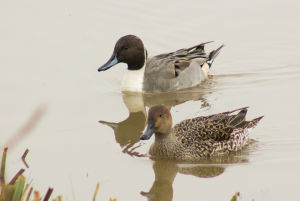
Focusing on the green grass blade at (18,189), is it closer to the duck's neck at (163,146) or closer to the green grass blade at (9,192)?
the green grass blade at (9,192)

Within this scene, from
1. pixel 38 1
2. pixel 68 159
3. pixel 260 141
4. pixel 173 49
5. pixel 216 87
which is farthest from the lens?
pixel 38 1

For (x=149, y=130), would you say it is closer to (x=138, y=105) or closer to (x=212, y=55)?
(x=138, y=105)

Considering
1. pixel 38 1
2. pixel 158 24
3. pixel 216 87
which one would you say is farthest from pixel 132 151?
pixel 38 1

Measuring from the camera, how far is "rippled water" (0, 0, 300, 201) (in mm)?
7289

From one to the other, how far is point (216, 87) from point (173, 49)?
1.75m

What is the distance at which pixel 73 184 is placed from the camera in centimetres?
713

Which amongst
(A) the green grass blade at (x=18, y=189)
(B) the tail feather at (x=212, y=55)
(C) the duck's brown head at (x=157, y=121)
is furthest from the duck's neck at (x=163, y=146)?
(A) the green grass blade at (x=18, y=189)

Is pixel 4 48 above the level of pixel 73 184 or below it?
above

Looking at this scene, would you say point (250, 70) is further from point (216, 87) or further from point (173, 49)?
point (173, 49)

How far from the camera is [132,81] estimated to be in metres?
10.9

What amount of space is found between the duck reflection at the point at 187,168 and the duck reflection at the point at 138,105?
0.50 m

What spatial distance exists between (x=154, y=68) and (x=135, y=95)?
2.02 ft

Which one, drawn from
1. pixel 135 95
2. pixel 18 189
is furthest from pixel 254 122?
pixel 18 189

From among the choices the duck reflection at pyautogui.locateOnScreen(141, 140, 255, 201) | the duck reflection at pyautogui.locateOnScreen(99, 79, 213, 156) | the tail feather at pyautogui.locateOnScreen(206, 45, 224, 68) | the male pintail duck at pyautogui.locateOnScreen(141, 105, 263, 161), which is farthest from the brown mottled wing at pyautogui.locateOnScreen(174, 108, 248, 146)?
the tail feather at pyautogui.locateOnScreen(206, 45, 224, 68)
